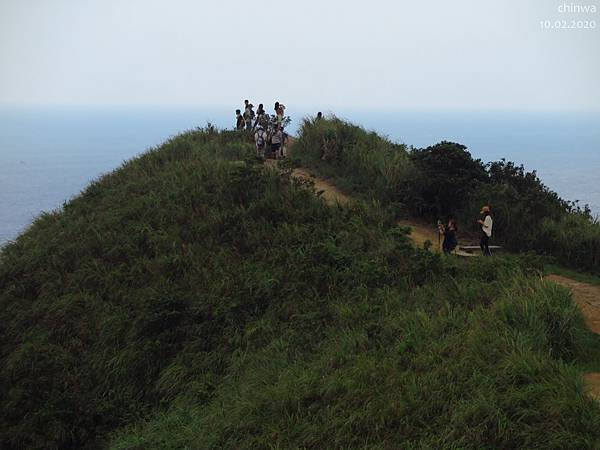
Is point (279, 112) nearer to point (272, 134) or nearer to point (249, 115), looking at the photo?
point (272, 134)

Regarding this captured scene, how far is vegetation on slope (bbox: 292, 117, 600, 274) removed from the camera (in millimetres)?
14573

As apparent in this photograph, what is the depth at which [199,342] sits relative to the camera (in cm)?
1162

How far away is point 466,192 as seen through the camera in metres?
16.6

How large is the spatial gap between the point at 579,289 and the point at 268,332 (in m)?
6.22

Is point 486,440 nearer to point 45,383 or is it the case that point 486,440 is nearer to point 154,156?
point 45,383

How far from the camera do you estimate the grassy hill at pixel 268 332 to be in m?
7.51

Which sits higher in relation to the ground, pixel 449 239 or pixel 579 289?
pixel 449 239

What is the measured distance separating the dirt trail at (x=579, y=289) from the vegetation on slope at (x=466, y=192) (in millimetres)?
512

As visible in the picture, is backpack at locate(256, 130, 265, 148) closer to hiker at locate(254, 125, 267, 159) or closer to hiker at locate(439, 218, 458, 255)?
hiker at locate(254, 125, 267, 159)

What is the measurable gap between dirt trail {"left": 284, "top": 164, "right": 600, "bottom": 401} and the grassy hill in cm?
34

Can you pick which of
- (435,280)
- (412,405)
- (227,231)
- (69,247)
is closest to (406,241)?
(435,280)

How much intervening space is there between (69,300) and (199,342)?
402 centimetres

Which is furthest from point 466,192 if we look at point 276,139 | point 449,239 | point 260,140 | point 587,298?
point 260,140

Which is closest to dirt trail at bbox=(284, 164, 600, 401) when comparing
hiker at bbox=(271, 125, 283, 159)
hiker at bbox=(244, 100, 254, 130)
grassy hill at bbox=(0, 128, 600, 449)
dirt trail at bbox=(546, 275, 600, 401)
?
dirt trail at bbox=(546, 275, 600, 401)
